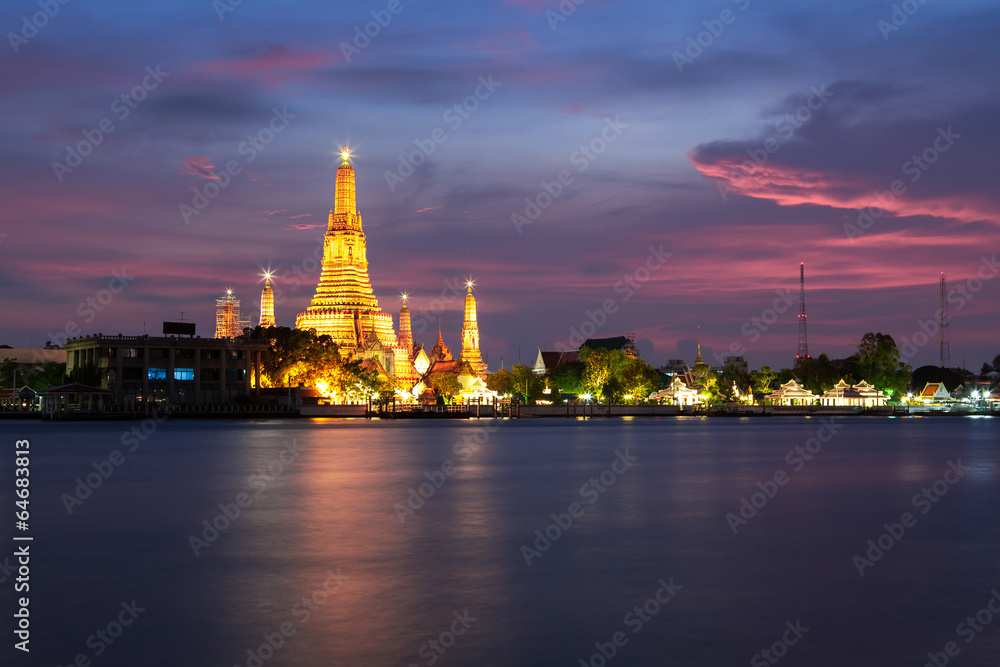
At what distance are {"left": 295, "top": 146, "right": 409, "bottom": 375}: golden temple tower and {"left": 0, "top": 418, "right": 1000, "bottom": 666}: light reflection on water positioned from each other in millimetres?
117464

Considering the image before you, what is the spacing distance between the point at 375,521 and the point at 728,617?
13.8m

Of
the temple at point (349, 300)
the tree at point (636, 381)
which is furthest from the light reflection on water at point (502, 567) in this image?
the temple at point (349, 300)

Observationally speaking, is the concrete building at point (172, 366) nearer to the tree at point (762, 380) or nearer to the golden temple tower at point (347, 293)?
the golden temple tower at point (347, 293)

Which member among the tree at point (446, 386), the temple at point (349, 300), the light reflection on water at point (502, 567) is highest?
the temple at point (349, 300)

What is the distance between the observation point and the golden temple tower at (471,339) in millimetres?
186875

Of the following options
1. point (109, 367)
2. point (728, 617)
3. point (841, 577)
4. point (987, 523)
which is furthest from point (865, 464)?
point (109, 367)

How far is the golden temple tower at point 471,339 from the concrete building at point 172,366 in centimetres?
7041

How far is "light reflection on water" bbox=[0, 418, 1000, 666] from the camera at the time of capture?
48.5ft

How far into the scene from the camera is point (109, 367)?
110750 millimetres

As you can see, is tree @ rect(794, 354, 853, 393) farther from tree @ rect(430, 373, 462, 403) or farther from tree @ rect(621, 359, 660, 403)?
tree @ rect(430, 373, 462, 403)

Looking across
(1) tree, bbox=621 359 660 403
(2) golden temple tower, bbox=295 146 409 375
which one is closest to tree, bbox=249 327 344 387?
(2) golden temple tower, bbox=295 146 409 375

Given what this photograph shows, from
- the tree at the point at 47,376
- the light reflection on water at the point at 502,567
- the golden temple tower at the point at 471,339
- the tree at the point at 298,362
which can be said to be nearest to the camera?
the light reflection on water at the point at 502,567

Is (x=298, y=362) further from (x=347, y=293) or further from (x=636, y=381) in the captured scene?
(x=636, y=381)

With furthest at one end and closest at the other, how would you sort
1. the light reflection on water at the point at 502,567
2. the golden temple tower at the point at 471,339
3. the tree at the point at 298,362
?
the golden temple tower at the point at 471,339 → the tree at the point at 298,362 → the light reflection on water at the point at 502,567
